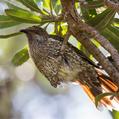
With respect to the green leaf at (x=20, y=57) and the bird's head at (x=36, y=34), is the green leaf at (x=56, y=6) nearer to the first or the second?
the bird's head at (x=36, y=34)

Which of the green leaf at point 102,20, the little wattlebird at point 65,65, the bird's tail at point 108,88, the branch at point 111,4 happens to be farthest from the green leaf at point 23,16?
the branch at point 111,4

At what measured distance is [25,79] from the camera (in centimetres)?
875

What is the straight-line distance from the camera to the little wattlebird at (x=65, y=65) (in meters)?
2.82

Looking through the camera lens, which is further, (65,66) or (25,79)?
(25,79)

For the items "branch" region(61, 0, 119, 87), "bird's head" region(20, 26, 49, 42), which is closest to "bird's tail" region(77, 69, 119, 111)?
"branch" region(61, 0, 119, 87)

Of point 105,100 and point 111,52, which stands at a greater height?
point 111,52

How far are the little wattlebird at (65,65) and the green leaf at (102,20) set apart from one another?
0.61ft

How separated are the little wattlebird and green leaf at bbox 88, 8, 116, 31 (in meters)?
0.19

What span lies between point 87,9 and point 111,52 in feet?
1.46

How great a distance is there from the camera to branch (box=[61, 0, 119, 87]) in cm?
236

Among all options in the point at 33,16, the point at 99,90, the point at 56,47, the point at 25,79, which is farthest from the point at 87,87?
the point at 25,79

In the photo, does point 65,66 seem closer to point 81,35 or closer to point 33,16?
point 33,16

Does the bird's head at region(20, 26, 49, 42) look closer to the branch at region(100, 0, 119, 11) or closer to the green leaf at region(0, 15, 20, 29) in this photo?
the green leaf at region(0, 15, 20, 29)

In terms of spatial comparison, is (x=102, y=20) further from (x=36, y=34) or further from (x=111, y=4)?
(x=36, y=34)
